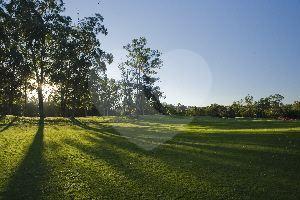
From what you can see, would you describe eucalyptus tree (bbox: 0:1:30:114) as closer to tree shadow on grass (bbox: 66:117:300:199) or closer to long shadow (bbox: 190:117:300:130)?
long shadow (bbox: 190:117:300:130)

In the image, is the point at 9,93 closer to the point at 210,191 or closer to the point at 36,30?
the point at 36,30

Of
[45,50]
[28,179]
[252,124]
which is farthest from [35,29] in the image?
[28,179]

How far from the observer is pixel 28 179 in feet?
40.5

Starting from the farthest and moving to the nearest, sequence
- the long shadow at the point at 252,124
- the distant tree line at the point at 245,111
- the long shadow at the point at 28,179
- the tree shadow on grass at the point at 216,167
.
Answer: the distant tree line at the point at 245,111 < the long shadow at the point at 252,124 < the tree shadow on grass at the point at 216,167 < the long shadow at the point at 28,179

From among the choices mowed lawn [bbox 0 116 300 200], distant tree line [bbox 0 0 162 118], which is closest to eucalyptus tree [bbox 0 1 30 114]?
distant tree line [bbox 0 0 162 118]

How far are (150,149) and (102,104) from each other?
14403 centimetres

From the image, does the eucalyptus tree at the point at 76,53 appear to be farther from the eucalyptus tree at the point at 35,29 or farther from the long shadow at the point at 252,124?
the long shadow at the point at 252,124

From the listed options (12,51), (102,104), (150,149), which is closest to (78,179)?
(150,149)

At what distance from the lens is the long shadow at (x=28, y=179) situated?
10594 millimetres

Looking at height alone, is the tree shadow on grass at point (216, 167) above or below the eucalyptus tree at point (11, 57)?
below

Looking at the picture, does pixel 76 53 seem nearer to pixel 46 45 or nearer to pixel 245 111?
pixel 46 45

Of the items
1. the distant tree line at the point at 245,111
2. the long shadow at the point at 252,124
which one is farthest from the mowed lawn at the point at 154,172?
the distant tree line at the point at 245,111

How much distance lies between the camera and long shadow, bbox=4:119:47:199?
10.6 m

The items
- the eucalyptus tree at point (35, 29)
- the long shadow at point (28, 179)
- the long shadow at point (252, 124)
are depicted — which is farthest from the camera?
the eucalyptus tree at point (35, 29)
